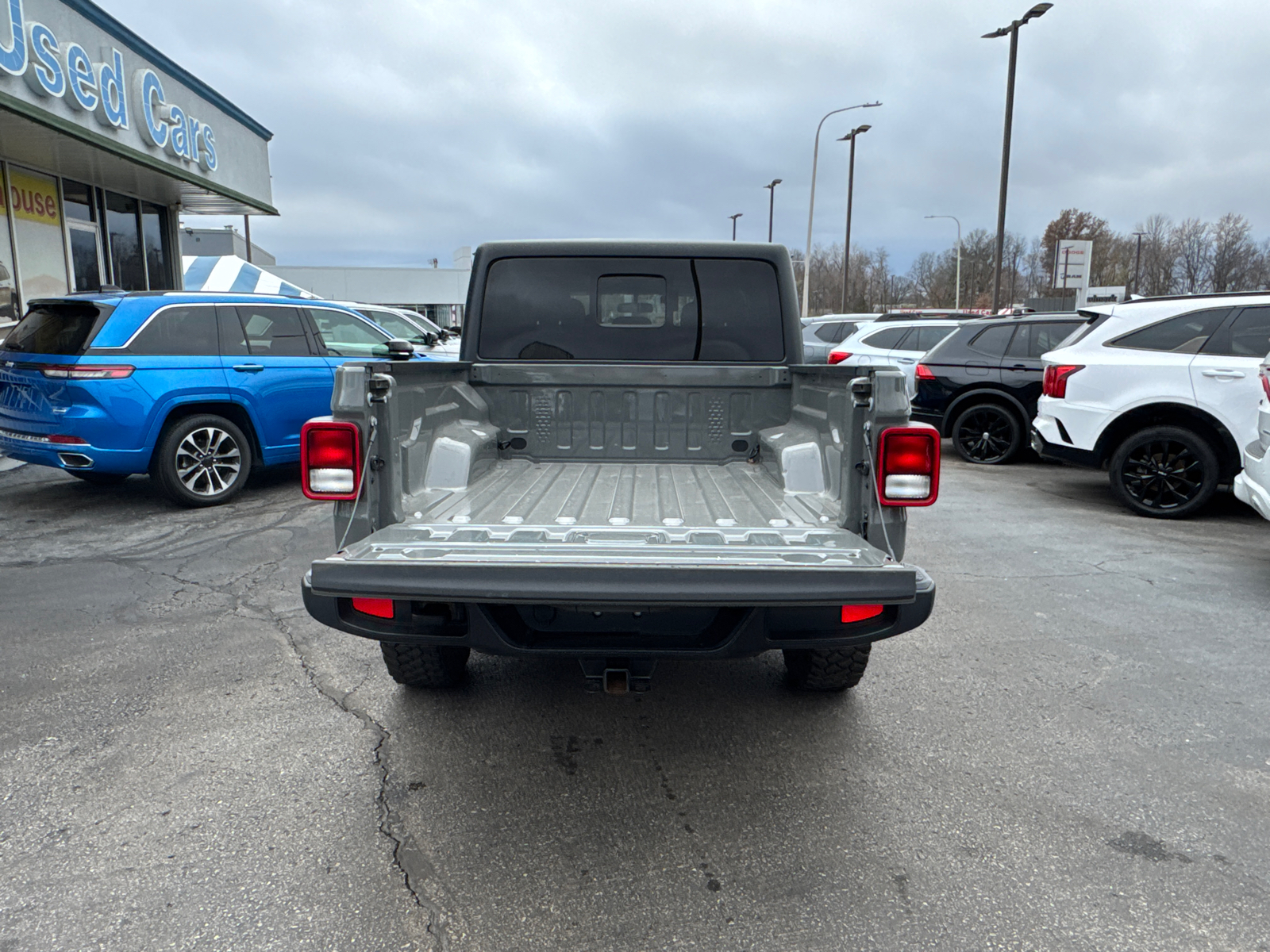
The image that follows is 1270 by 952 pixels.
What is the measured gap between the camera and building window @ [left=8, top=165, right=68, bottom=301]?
11.6 meters

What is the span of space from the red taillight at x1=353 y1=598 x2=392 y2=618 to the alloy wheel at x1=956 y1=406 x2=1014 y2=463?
831 centimetres

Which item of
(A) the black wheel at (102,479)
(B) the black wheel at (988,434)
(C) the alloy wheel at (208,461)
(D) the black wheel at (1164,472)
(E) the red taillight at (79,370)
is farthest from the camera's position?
(B) the black wheel at (988,434)

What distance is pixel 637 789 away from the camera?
9.37 ft

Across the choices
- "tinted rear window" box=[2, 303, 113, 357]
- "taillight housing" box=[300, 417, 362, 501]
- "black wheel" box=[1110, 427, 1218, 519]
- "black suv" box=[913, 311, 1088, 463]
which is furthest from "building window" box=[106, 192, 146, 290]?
"black wheel" box=[1110, 427, 1218, 519]

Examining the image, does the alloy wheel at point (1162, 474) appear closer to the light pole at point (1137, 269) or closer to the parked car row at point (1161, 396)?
the parked car row at point (1161, 396)

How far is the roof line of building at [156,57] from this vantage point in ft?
35.1

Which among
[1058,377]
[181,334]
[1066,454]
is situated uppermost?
[181,334]

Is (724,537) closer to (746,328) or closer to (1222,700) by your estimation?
(746,328)

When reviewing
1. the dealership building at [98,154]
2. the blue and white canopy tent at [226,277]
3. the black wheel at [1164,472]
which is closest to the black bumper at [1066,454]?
the black wheel at [1164,472]

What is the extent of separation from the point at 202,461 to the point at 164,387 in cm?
71

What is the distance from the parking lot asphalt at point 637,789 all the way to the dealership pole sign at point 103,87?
7755 mm

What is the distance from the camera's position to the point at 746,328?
14.7 feet

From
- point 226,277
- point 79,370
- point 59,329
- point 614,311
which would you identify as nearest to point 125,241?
point 226,277

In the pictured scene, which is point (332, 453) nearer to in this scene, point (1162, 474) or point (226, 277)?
point (1162, 474)
